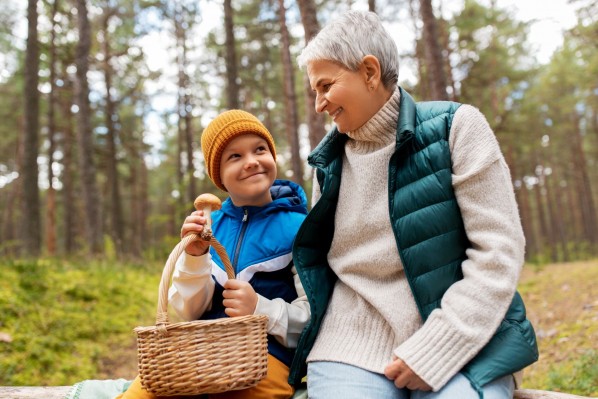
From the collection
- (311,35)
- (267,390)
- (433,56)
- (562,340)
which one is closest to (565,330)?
(562,340)

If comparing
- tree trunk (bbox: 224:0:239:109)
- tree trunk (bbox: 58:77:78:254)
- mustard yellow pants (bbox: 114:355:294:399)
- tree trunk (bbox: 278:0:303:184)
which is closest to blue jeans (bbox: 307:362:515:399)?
mustard yellow pants (bbox: 114:355:294:399)

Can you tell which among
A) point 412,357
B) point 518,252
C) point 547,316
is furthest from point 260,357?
point 547,316

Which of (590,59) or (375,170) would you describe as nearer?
(375,170)

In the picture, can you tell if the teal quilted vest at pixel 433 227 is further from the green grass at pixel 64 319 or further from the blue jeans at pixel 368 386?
the green grass at pixel 64 319

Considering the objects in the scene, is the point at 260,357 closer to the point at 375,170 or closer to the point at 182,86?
the point at 375,170

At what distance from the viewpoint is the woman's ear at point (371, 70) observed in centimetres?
205

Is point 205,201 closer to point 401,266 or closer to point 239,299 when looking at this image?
point 239,299

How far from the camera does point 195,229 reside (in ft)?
6.73

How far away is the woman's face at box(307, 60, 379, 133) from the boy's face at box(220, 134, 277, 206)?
411 mm

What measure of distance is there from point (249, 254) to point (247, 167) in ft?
1.38

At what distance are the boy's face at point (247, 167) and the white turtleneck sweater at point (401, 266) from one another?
29cm

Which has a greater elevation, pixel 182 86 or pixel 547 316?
pixel 182 86

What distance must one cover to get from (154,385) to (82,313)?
4.40 metres

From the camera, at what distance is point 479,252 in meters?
1.79
